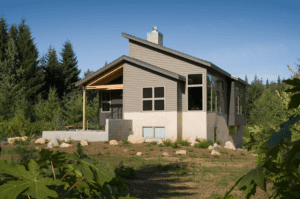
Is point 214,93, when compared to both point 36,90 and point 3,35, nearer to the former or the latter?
point 36,90

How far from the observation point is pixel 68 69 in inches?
1548

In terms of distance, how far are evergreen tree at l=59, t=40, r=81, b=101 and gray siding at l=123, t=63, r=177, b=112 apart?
21.4 meters

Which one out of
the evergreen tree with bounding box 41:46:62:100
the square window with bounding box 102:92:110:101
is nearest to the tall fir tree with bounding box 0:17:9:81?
the evergreen tree with bounding box 41:46:62:100

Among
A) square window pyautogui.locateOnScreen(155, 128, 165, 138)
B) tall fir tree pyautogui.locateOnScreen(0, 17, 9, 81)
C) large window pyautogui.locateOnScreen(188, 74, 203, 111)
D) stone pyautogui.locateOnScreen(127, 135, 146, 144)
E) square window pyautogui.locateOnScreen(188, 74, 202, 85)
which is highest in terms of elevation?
tall fir tree pyautogui.locateOnScreen(0, 17, 9, 81)

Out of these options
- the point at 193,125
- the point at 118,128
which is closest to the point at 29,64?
the point at 118,128

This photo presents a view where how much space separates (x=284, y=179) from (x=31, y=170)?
106cm

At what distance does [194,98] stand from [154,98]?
2.54 meters

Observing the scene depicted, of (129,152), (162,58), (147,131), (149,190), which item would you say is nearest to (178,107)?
(147,131)

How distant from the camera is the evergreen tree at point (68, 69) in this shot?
38.0 meters

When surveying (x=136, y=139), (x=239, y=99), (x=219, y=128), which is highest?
(x=239, y=99)

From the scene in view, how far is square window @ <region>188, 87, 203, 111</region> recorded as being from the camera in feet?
55.2

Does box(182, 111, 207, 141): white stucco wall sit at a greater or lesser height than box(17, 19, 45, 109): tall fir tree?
lesser

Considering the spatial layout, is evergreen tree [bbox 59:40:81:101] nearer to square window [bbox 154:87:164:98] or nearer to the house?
the house

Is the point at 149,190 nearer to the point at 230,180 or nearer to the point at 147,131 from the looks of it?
the point at 230,180
